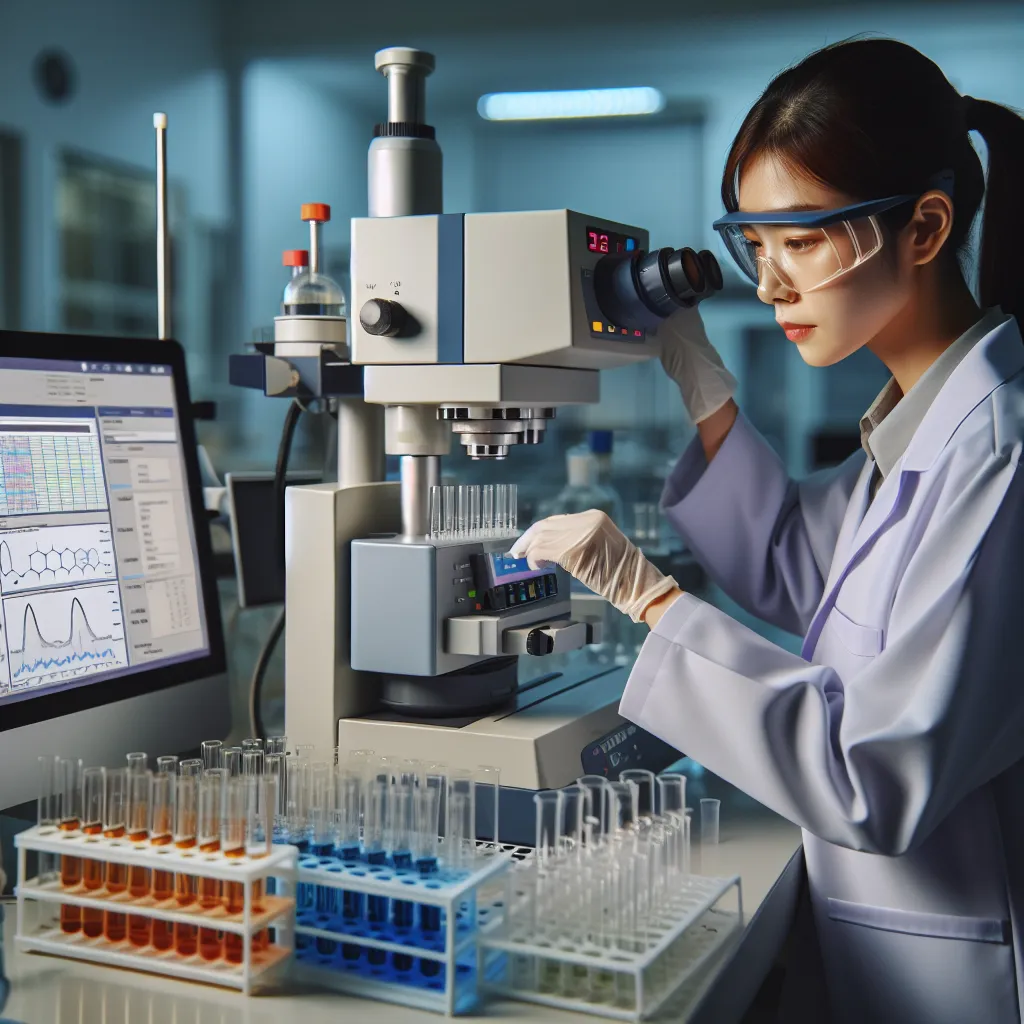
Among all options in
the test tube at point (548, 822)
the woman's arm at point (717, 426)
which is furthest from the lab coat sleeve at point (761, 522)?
the test tube at point (548, 822)

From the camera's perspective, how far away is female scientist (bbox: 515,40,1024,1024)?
101 centimetres

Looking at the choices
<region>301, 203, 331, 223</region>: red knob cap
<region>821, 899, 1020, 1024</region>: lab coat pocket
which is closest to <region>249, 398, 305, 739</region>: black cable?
<region>301, 203, 331, 223</region>: red knob cap

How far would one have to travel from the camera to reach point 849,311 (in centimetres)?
121

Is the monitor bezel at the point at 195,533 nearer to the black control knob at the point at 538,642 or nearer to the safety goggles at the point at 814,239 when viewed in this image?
the black control knob at the point at 538,642

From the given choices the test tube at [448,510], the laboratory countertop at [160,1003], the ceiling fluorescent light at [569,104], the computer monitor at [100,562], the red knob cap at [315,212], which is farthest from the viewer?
the ceiling fluorescent light at [569,104]

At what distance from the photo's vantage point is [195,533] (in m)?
1.49

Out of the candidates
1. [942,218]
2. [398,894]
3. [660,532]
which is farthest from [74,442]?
[660,532]

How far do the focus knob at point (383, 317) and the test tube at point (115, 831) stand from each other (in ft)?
1.79

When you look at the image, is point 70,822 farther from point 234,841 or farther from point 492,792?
point 492,792

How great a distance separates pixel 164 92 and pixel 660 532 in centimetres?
214

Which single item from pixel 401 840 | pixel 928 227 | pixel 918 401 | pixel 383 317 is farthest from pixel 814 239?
pixel 401 840

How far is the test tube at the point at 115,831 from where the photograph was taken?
1.01 meters

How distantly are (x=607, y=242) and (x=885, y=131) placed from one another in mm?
323

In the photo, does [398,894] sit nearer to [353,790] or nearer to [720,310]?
[353,790]
